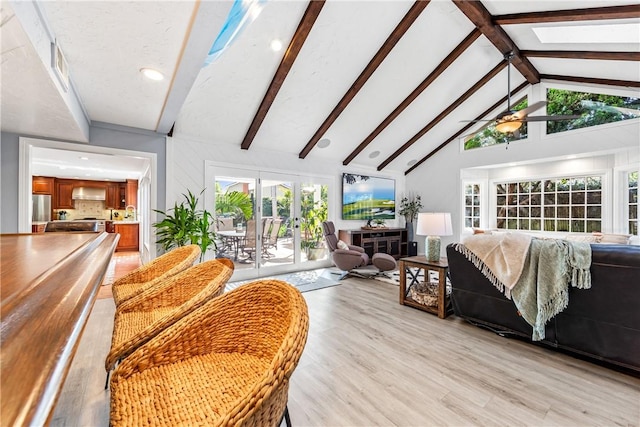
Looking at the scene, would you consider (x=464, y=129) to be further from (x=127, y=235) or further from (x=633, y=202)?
(x=127, y=235)

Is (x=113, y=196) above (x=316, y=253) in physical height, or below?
above

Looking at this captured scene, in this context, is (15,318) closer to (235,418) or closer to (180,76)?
(235,418)

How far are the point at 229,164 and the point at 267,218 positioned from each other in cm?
116

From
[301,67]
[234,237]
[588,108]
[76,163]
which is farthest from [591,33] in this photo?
[76,163]

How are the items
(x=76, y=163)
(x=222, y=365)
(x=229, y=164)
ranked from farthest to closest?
(x=76, y=163) < (x=229, y=164) < (x=222, y=365)

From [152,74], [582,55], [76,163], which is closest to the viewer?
[152,74]

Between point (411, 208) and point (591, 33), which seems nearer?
point (591, 33)

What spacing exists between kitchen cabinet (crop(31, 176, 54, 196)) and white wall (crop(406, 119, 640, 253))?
9565mm

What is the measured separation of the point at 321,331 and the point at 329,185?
3.70 m

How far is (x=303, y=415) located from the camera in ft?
5.17

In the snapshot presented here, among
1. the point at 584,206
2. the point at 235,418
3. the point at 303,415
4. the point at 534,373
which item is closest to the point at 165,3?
the point at 235,418

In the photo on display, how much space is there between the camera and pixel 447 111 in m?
5.28

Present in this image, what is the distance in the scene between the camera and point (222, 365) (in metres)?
1.00

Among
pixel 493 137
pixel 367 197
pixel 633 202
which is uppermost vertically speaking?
pixel 493 137
